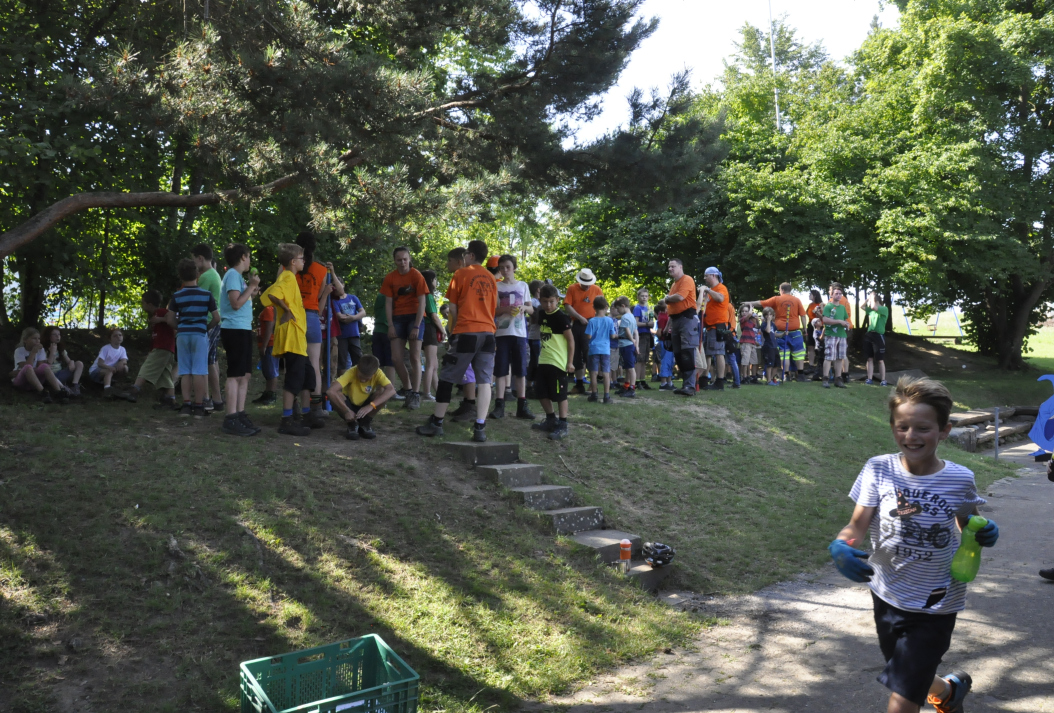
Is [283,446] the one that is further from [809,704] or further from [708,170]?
[708,170]

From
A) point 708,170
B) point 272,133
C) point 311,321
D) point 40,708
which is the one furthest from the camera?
point 708,170

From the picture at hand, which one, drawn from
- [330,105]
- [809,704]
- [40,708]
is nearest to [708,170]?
[330,105]

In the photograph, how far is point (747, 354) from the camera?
16.5 metres

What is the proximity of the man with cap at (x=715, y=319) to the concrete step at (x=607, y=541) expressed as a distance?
A: 24.5ft

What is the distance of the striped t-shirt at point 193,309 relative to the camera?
8438mm

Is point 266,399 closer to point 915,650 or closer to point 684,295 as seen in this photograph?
point 684,295

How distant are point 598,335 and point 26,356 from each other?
24.4ft

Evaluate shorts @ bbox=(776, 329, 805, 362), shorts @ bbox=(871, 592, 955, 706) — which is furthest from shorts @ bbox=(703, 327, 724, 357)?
shorts @ bbox=(871, 592, 955, 706)

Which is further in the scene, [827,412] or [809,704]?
[827,412]

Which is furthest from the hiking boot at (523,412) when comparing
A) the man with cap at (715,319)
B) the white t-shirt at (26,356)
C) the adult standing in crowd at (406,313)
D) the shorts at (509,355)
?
the white t-shirt at (26,356)

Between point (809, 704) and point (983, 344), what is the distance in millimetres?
27989

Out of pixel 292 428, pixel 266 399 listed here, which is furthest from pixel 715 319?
pixel 292 428

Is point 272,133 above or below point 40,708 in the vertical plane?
above

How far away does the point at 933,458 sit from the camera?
11.3ft
